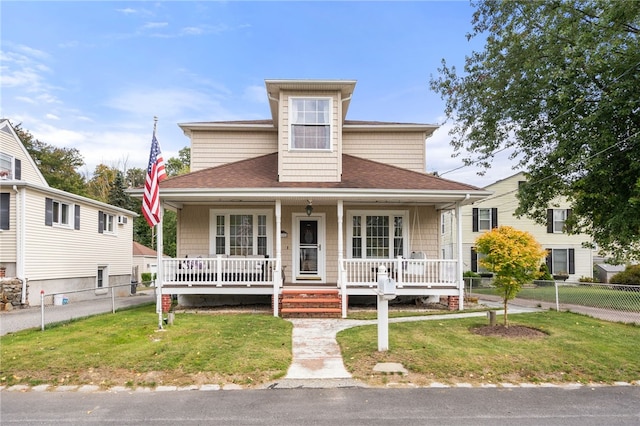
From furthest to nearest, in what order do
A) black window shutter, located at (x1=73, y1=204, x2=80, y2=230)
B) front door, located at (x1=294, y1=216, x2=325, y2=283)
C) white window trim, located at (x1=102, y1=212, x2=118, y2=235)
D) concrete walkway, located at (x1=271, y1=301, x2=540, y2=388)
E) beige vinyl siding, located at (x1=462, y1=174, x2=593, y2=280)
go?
beige vinyl siding, located at (x1=462, y1=174, x2=593, y2=280)
white window trim, located at (x1=102, y1=212, x2=118, y2=235)
black window shutter, located at (x1=73, y1=204, x2=80, y2=230)
front door, located at (x1=294, y1=216, x2=325, y2=283)
concrete walkway, located at (x1=271, y1=301, x2=540, y2=388)

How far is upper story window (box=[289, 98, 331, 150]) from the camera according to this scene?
1202 centimetres

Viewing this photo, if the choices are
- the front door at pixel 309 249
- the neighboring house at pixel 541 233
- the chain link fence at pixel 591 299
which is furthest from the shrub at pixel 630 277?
the front door at pixel 309 249

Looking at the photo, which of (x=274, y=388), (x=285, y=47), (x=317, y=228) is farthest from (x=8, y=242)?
(x=274, y=388)

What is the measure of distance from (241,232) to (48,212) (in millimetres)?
8872

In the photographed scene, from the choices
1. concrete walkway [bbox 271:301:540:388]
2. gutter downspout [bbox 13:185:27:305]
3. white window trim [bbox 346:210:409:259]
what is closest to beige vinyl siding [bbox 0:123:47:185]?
gutter downspout [bbox 13:185:27:305]

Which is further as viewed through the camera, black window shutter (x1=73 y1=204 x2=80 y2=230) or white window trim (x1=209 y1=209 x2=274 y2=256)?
black window shutter (x1=73 y1=204 x2=80 y2=230)

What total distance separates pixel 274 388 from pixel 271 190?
635 centimetres

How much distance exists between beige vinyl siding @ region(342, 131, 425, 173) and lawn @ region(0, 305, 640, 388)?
280 inches

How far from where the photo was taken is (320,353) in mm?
6629

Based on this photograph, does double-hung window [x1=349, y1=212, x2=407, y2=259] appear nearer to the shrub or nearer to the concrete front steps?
the concrete front steps

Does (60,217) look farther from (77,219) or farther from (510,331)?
(510,331)

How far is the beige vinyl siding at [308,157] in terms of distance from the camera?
12.0 m

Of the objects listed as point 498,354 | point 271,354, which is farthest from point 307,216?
point 498,354

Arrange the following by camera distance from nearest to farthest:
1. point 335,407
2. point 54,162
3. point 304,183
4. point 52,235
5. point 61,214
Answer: point 335,407
point 304,183
point 52,235
point 61,214
point 54,162
